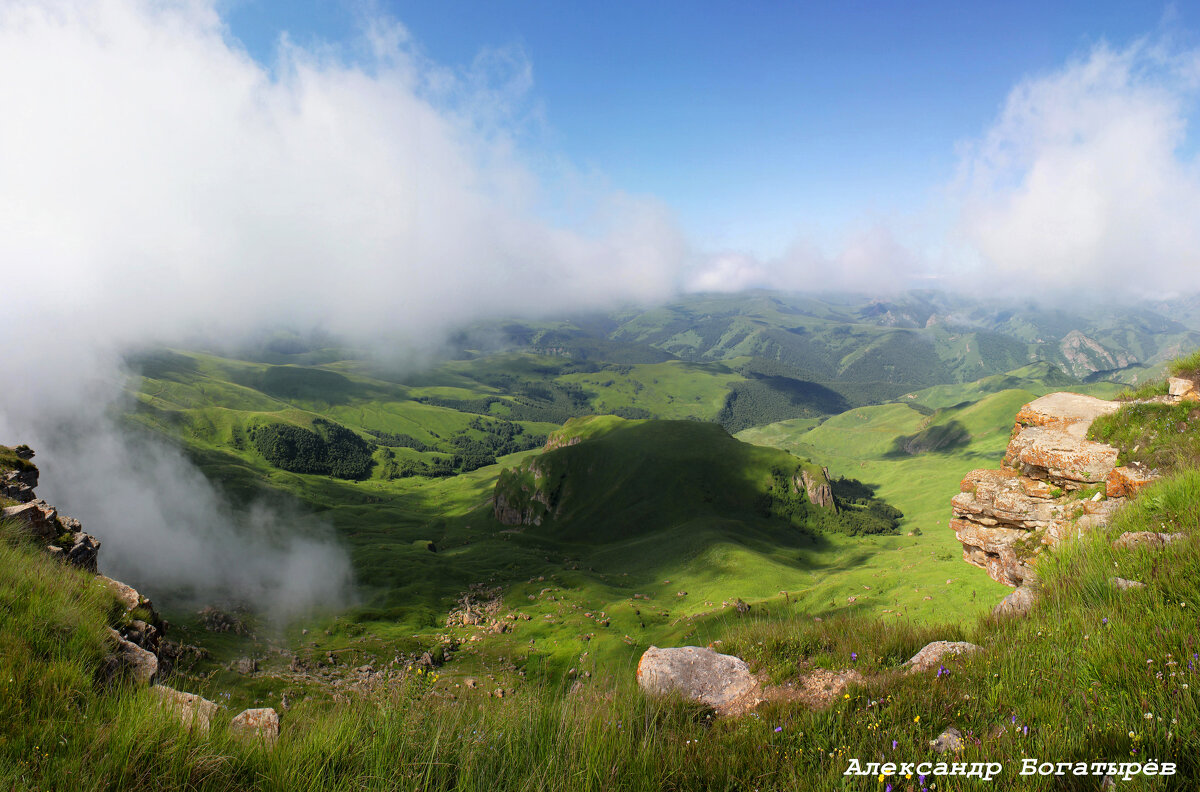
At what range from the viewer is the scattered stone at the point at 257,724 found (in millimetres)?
4488

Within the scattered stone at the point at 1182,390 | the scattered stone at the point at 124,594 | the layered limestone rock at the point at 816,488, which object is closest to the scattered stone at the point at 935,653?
the scattered stone at the point at 124,594

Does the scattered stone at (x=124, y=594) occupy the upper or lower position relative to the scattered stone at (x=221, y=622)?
upper

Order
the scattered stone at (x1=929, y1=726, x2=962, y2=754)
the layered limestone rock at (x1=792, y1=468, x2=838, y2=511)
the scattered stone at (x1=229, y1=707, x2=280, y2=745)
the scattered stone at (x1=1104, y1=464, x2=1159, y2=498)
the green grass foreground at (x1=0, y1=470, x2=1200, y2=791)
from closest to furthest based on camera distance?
the green grass foreground at (x1=0, y1=470, x2=1200, y2=791), the scattered stone at (x1=929, y1=726, x2=962, y2=754), the scattered stone at (x1=229, y1=707, x2=280, y2=745), the scattered stone at (x1=1104, y1=464, x2=1159, y2=498), the layered limestone rock at (x1=792, y1=468, x2=838, y2=511)

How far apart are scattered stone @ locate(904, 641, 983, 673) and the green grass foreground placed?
0.21 meters

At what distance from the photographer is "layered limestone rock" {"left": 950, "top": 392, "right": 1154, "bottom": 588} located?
1423 cm

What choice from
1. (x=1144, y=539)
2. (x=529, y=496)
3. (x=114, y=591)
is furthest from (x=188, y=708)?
(x=529, y=496)

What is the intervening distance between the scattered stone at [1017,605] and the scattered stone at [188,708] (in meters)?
9.67

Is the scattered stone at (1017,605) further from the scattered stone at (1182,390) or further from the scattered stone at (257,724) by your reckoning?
the scattered stone at (1182,390)

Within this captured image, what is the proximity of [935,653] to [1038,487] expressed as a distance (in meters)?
15.6

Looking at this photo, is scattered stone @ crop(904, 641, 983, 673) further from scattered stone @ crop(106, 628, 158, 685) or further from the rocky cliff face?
scattered stone @ crop(106, 628, 158, 685)

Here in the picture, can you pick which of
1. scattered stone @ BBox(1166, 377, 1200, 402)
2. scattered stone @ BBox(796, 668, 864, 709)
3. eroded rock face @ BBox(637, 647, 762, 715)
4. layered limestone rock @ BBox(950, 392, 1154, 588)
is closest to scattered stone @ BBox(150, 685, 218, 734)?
eroded rock face @ BBox(637, 647, 762, 715)

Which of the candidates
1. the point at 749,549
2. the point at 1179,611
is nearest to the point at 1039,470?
the point at 1179,611

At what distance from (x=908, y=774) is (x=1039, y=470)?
1899cm

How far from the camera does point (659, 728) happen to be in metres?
5.00
